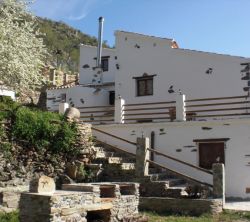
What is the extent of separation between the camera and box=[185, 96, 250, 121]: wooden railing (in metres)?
20.8

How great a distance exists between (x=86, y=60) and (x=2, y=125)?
1485 cm

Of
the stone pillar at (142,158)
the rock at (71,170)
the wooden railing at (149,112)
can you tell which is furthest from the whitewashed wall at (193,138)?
the rock at (71,170)

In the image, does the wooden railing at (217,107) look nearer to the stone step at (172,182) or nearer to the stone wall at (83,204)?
the stone step at (172,182)

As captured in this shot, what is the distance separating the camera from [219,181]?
16.0 meters

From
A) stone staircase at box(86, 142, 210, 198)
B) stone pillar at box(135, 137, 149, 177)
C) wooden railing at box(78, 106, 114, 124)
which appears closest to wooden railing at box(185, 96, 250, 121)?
stone staircase at box(86, 142, 210, 198)

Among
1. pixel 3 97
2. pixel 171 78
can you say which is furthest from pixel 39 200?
pixel 171 78

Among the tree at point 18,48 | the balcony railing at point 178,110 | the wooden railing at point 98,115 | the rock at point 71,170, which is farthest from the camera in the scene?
the wooden railing at point 98,115

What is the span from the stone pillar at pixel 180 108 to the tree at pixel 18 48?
23.8 feet

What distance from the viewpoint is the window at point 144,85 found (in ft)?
80.7

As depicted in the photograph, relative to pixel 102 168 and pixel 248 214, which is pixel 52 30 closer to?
pixel 102 168

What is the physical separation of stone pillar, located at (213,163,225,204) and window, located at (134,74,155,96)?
9115 mm

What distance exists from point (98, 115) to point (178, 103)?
588cm

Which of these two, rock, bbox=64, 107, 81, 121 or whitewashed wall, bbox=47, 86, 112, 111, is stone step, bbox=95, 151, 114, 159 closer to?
rock, bbox=64, 107, 81, 121

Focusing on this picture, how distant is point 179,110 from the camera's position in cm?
2133
